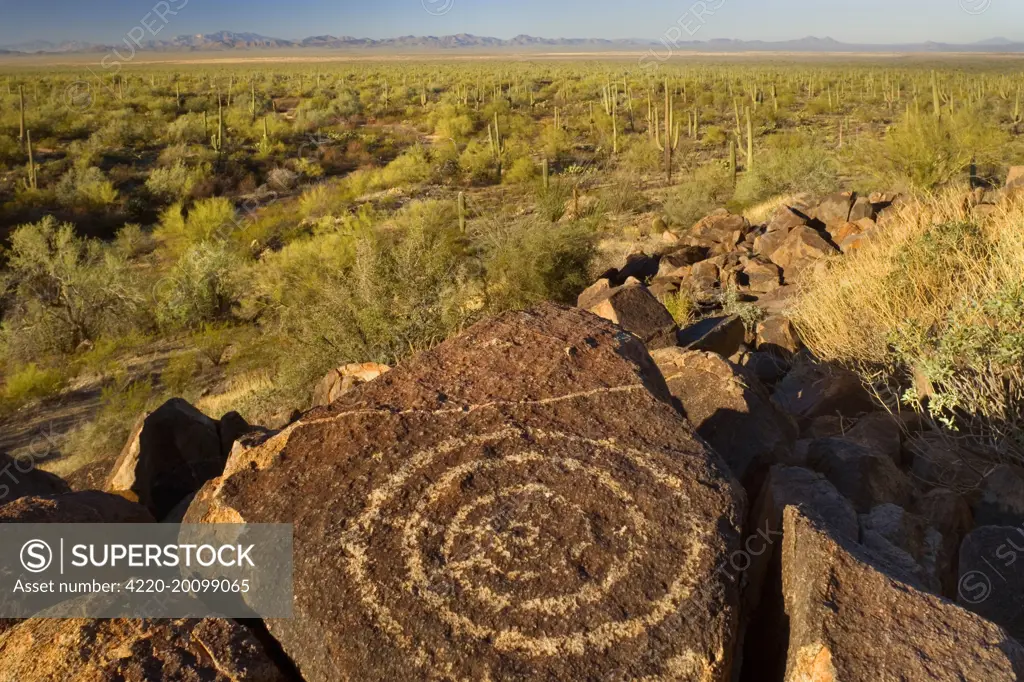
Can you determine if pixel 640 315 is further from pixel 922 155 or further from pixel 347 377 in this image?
pixel 922 155

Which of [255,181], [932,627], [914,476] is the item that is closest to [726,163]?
[255,181]

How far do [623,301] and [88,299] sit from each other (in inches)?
509

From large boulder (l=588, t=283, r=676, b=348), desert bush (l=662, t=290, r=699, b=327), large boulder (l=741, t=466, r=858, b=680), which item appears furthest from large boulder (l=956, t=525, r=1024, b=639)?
desert bush (l=662, t=290, r=699, b=327)

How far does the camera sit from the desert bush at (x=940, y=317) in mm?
5066

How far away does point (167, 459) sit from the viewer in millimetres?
5785

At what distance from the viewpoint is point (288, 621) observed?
2.62 meters

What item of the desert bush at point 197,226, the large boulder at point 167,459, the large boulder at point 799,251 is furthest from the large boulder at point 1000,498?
the desert bush at point 197,226

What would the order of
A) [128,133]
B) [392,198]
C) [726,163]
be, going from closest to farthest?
[392,198] → [726,163] → [128,133]

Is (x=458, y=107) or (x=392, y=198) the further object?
(x=458, y=107)

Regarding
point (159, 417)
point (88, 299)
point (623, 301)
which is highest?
point (623, 301)

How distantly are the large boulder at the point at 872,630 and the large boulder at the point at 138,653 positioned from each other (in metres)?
1.81

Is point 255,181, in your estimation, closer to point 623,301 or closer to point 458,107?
point 458,107

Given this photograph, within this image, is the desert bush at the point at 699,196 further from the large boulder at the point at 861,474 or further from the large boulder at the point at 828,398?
the large boulder at the point at 861,474

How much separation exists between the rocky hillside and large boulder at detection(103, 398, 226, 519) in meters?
1.02
